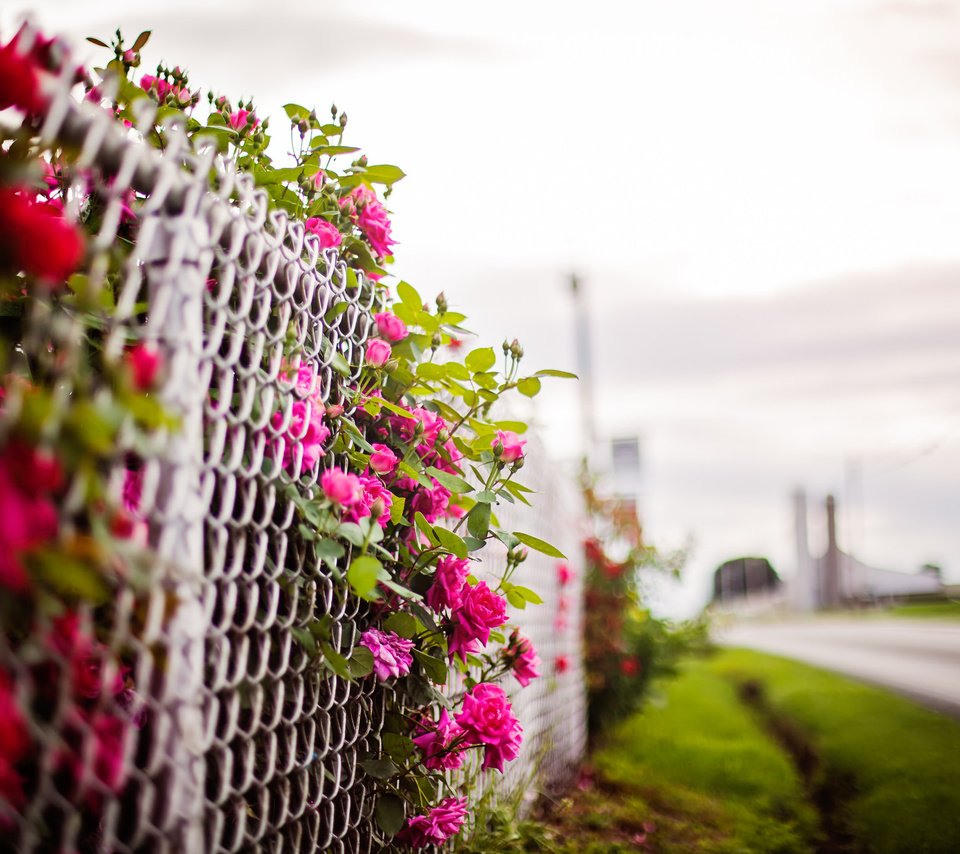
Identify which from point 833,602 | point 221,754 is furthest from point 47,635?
point 833,602

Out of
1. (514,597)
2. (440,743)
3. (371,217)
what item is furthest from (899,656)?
(371,217)

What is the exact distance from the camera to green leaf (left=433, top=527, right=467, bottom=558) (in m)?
1.58

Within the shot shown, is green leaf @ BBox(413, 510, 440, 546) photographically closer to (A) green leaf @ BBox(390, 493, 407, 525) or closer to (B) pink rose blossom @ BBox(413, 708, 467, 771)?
(A) green leaf @ BBox(390, 493, 407, 525)

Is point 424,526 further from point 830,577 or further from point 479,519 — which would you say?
point 830,577

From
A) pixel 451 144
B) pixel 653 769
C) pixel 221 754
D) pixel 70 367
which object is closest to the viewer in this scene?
pixel 70 367

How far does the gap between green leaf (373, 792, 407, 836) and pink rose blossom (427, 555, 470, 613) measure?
40cm

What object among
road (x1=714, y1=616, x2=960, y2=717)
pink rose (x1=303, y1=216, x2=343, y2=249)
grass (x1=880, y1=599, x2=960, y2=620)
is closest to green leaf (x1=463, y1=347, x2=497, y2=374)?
pink rose (x1=303, y1=216, x2=343, y2=249)

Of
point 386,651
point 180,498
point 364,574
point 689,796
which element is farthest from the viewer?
point 689,796

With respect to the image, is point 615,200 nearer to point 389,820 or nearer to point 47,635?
point 389,820

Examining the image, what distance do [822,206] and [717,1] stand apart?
4190 mm

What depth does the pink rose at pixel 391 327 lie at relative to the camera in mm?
1722

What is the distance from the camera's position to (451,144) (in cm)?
420

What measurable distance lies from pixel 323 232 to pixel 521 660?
1.25 m

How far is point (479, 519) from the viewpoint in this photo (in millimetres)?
1670
